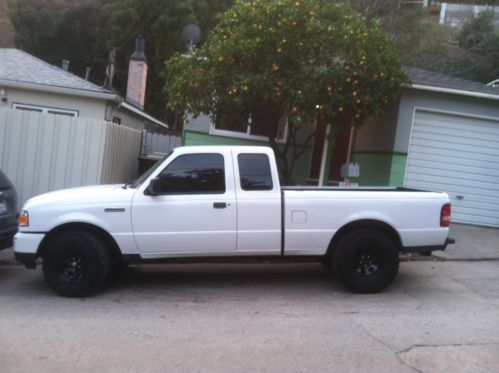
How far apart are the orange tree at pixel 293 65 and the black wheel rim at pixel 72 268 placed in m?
4.58

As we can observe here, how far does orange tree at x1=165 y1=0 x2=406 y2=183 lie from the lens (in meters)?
9.92

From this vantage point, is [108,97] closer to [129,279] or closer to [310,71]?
[310,71]

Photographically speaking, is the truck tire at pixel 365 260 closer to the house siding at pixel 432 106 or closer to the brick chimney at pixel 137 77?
the house siding at pixel 432 106

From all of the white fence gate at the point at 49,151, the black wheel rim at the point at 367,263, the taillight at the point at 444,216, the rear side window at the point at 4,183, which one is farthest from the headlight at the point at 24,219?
the taillight at the point at 444,216

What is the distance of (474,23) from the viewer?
31.5 meters

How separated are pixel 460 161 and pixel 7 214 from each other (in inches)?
370

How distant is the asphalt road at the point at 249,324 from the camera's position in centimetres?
477

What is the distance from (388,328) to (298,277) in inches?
90.6

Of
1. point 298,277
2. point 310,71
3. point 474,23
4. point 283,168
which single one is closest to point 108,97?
point 283,168

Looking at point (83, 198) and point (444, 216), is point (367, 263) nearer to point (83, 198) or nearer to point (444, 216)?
point (444, 216)

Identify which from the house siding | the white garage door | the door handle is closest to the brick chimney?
the house siding

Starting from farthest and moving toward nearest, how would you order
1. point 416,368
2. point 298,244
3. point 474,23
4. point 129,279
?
point 474,23, point 129,279, point 298,244, point 416,368

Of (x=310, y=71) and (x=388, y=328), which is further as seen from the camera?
(x=310, y=71)

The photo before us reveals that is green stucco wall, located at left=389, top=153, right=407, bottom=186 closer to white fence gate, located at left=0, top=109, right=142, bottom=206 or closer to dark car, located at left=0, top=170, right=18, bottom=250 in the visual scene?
white fence gate, located at left=0, top=109, right=142, bottom=206
